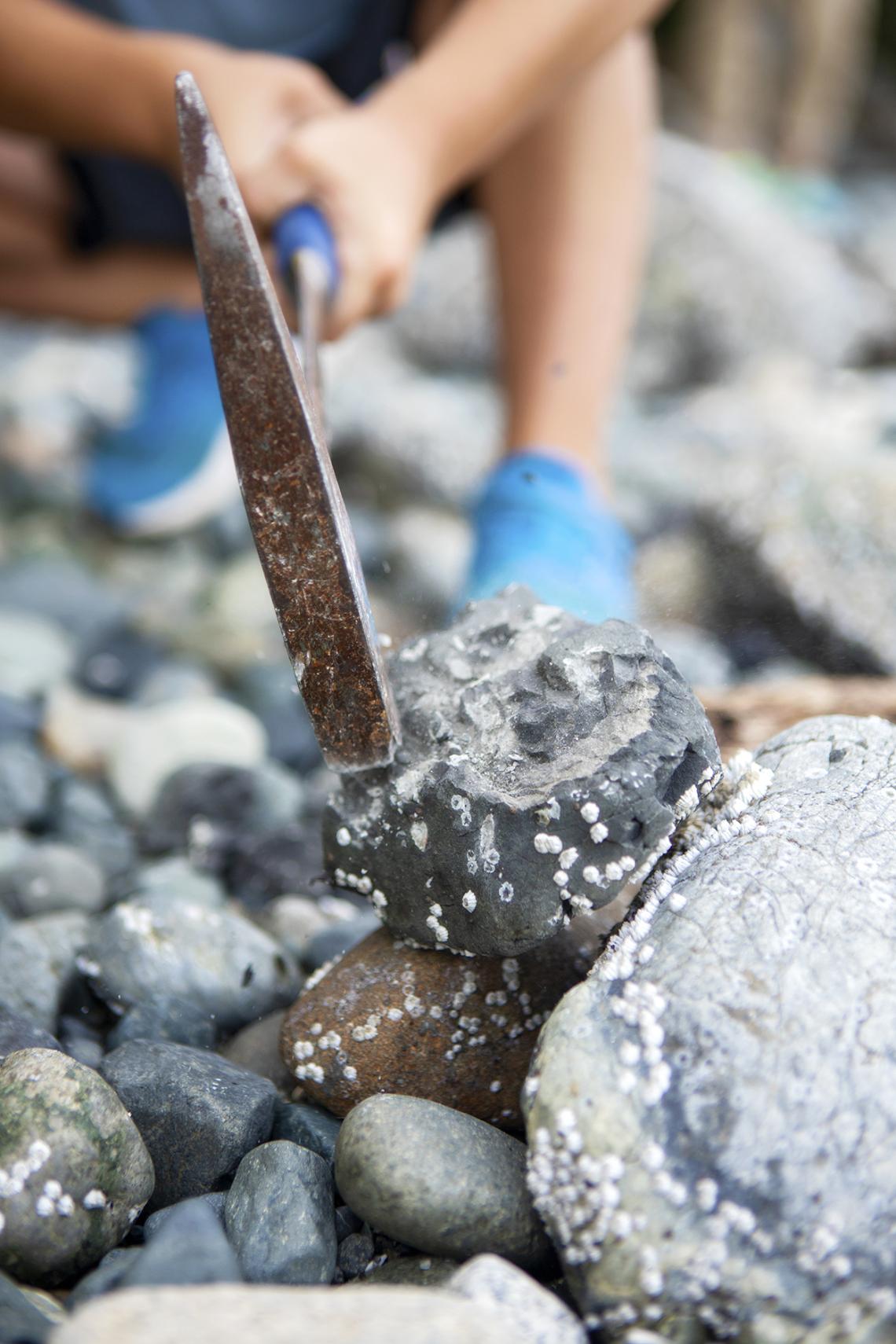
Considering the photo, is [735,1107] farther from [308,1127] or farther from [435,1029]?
[308,1127]

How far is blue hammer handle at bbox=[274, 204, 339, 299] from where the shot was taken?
1.76m

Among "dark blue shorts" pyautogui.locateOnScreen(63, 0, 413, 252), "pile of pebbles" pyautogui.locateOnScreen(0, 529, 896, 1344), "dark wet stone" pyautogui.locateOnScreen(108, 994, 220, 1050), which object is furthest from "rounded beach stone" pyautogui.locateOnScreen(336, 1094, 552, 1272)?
"dark blue shorts" pyautogui.locateOnScreen(63, 0, 413, 252)

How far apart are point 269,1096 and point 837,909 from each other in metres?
0.65

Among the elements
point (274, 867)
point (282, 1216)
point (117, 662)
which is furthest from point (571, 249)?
point (282, 1216)

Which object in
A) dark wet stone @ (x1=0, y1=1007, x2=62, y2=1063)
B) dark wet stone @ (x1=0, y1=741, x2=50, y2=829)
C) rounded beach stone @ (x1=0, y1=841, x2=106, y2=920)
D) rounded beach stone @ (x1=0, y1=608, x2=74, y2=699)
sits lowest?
rounded beach stone @ (x1=0, y1=608, x2=74, y2=699)

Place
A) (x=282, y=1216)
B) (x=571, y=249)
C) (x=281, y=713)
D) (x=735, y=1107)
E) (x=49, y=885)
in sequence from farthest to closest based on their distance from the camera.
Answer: (x=571, y=249), (x=281, y=713), (x=49, y=885), (x=282, y=1216), (x=735, y=1107)

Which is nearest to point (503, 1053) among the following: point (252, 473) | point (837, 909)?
point (837, 909)

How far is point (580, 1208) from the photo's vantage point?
0.96 metres

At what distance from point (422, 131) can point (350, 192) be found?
0.26m

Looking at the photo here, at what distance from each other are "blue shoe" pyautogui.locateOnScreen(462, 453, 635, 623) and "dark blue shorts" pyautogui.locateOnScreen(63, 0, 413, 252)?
1276mm

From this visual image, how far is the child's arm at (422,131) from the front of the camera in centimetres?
182

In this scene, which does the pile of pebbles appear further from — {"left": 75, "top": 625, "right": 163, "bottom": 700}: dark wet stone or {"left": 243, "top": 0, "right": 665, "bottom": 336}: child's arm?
{"left": 75, "top": 625, "right": 163, "bottom": 700}: dark wet stone

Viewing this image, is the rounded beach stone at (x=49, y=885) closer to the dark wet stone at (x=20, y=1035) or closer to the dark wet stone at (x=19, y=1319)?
the dark wet stone at (x=20, y=1035)

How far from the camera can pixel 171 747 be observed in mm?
2107
